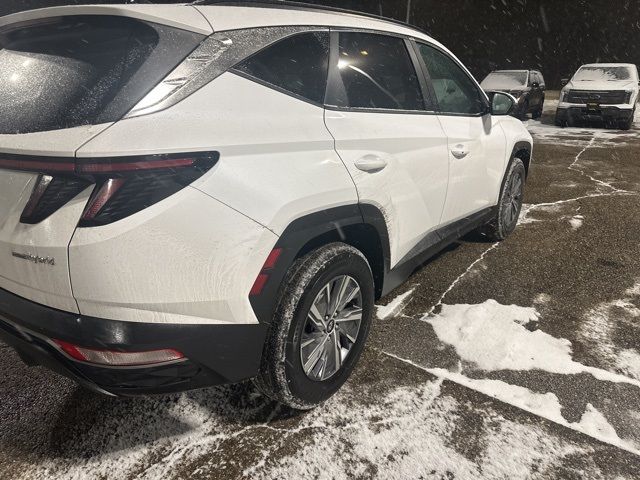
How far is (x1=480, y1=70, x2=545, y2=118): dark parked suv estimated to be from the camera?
1286 cm

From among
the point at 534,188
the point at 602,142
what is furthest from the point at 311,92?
the point at 602,142

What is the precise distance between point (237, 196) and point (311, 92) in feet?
2.29

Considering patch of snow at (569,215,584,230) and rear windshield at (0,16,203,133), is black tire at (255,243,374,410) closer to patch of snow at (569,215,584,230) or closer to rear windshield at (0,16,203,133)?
rear windshield at (0,16,203,133)

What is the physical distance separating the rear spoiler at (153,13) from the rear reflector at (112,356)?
3.65ft

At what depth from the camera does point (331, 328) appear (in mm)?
2150

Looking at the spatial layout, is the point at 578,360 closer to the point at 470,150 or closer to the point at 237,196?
the point at 470,150

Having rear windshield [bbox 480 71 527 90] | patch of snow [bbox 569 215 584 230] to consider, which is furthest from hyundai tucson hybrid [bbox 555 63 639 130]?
patch of snow [bbox 569 215 584 230]

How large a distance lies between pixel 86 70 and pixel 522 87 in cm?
1369

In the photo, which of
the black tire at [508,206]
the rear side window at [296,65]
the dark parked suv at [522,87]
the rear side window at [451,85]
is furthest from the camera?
the dark parked suv at [522,87]

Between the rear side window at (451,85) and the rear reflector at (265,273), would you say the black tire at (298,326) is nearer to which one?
the rear reflector at (265,273)

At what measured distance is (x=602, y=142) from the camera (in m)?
9.80

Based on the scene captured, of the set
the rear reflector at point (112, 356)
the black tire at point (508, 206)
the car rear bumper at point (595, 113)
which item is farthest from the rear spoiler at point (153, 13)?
the car rear bumper at point (595, 113)

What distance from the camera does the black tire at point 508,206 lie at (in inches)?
158

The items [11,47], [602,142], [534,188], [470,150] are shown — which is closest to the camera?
[11,47]
